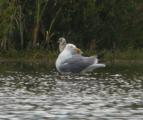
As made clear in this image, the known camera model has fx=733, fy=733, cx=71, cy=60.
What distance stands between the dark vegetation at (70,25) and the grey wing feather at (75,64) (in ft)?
42.0

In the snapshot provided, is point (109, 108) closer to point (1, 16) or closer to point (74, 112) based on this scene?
point (74, 112)

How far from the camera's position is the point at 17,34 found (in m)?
38.5

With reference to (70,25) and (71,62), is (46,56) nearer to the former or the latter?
(70,25)

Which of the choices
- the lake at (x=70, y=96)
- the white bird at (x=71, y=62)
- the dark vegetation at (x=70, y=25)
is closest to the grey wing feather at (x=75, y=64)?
the white bird at (x=71, y=62)

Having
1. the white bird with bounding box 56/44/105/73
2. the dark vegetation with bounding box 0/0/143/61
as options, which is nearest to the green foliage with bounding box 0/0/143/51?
the dark vegetation with bounding box 0/0/143/61

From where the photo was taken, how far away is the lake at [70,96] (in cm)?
1344

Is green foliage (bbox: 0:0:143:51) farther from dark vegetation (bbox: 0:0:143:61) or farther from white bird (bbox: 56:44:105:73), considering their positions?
white bird (bbox: 56:44:105:73)

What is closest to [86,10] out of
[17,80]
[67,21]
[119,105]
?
[67,21]

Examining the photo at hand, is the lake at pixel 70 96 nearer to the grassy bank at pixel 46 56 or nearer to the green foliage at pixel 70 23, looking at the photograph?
the grassy bank at pixel 46 56

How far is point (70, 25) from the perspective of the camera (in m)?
39.8

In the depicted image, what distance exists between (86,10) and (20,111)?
83.9 feet

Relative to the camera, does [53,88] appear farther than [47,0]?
No

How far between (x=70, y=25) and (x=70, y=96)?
76.7 ft

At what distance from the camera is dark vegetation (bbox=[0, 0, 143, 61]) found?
Result: 37.7 m
